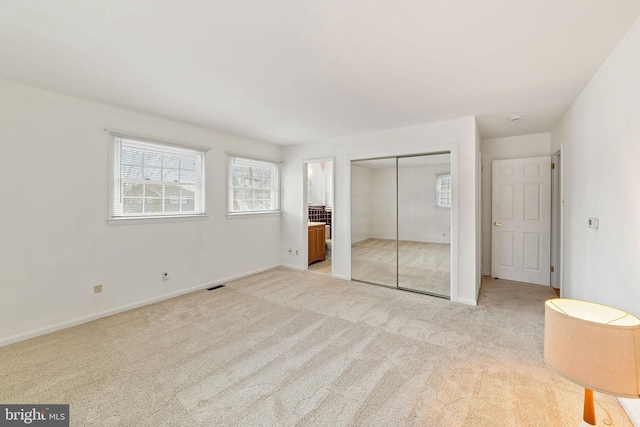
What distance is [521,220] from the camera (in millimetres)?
4477

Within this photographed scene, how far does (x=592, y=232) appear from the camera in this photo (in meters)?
2.47

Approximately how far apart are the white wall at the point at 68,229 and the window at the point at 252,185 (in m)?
0.91

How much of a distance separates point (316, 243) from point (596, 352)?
4.90 metres

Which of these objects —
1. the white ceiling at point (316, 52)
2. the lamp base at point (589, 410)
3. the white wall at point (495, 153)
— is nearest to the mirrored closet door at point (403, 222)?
the white ceiling at point (316, 52)

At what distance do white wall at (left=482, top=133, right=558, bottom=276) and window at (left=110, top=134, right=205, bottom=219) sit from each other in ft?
15.9

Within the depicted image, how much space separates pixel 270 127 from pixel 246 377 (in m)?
3.31

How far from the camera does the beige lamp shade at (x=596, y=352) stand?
43.4 inches

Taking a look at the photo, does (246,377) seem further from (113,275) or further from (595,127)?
(595,127)

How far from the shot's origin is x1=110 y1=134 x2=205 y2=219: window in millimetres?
3334

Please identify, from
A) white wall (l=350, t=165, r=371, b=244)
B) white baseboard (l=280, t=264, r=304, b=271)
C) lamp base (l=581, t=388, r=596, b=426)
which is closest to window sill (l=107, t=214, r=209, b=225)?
white baseboard (l=280, t=264, r=304, b=271)

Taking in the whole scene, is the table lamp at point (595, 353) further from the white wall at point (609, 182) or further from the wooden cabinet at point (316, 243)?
the wooden cabinet at point (316, 243)

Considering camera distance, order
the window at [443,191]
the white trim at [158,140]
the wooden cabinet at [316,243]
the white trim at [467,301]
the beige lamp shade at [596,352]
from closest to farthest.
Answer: the beige lamp shade at [596,352], the white trim at [158,140], the white trim at [467,301], the window at [443,191], the wooden cabinet at [316,243]

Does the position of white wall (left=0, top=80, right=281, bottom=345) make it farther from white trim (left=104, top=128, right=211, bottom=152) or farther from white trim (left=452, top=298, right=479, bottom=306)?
white trim (left=452, top=298, right=479, bottom=306)

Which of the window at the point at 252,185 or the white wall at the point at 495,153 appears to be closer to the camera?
the white wall at the point at 495,153
